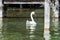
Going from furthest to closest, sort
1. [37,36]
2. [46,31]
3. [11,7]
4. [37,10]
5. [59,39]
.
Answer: [11,7] → [37,10] → [46,31] → [37,36] → [59,39]

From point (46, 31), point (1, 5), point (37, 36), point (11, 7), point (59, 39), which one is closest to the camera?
point (59, 39)

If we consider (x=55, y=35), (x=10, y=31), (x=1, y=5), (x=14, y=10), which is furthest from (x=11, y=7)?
(x=55, y=35)

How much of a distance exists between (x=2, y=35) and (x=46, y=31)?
222 cm

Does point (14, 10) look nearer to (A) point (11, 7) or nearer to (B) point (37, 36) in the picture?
(A) point (11, 7)

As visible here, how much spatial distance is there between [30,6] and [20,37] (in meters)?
13.2

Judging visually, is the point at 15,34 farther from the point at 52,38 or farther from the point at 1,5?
the point at 1,5

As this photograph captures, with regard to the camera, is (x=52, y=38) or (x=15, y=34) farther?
(x=15, y=34)

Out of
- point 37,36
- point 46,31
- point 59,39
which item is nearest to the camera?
point 59,39

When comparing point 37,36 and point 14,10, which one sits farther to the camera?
point 14,10

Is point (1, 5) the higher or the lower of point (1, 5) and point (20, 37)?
the higher

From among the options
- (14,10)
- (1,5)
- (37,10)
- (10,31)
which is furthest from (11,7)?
(10,31)

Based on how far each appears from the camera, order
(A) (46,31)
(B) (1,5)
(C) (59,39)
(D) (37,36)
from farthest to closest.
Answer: (B) (1,5), (A) (46,31), (D) (37,36), (C) (59,39)

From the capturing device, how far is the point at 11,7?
24.3 metres

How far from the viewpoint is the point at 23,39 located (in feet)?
33.2
